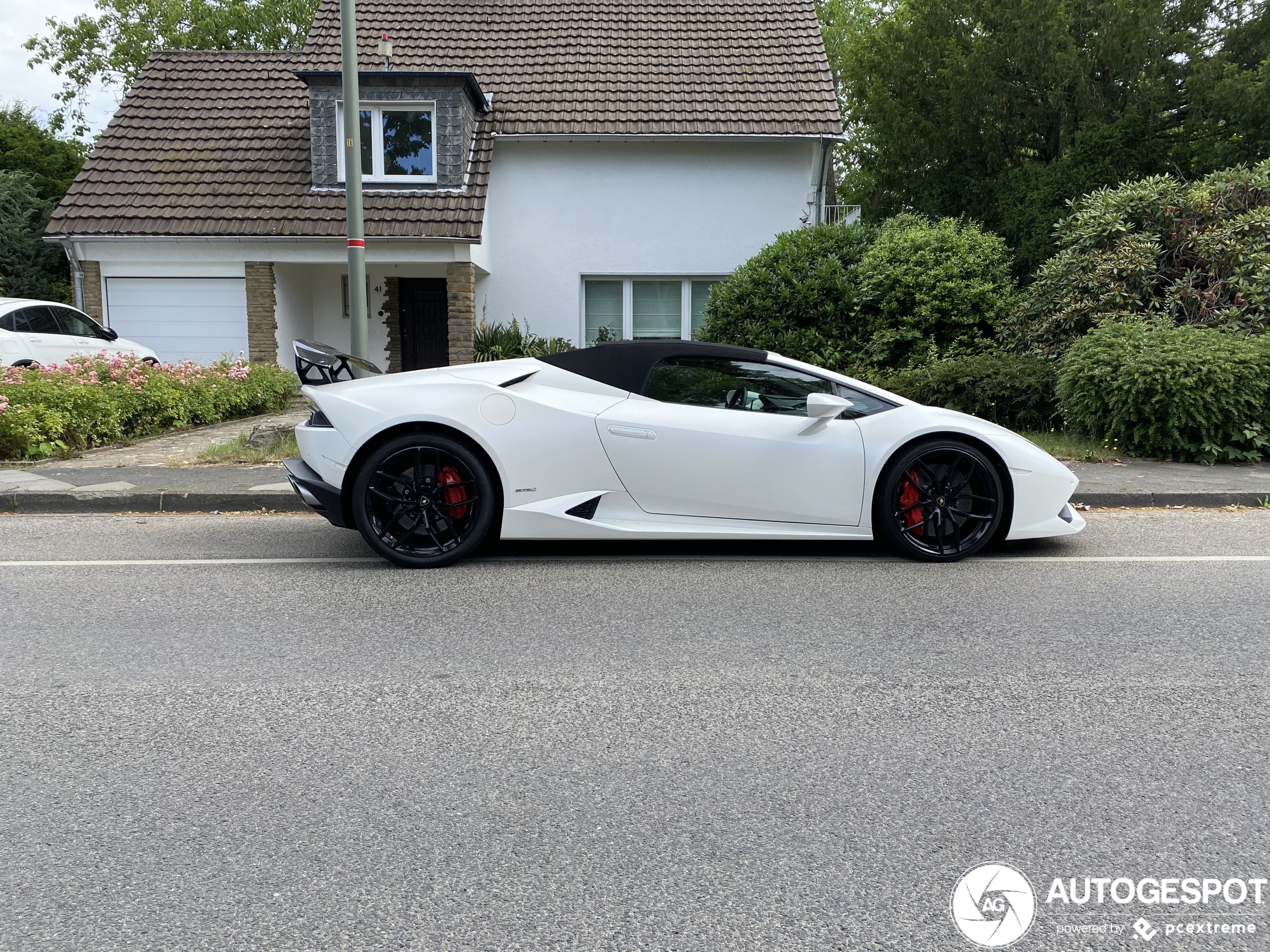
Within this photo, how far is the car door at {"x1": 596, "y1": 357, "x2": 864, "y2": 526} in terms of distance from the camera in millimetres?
5805

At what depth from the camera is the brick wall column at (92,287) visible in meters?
16.9

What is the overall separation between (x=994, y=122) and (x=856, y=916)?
704 inches

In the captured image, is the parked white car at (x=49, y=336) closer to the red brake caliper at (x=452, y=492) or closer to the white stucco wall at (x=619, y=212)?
the white stucco wall at (x=619, y=212)

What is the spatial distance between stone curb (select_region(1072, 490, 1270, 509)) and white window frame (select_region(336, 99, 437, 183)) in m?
12.2

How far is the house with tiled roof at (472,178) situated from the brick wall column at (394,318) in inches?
15.4

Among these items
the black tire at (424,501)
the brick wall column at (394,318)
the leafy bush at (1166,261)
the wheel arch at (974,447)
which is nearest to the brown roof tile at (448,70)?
the brick wall column at (394,318)

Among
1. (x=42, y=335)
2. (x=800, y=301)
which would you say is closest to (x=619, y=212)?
(x=800, y=301)

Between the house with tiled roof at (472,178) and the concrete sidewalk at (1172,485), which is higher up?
the house with tiled roof at (472,178)

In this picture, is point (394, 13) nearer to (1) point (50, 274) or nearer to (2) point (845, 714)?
(1) point (50, 274)

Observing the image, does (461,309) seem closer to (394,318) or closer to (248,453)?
(394,318)

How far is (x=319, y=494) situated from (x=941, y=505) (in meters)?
3.66

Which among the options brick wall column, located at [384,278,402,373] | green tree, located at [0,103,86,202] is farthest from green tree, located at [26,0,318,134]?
brick wall column, located at [384,278,402,373]

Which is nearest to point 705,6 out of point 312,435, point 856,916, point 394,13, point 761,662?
point 394,13

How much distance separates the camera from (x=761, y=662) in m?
4.19
